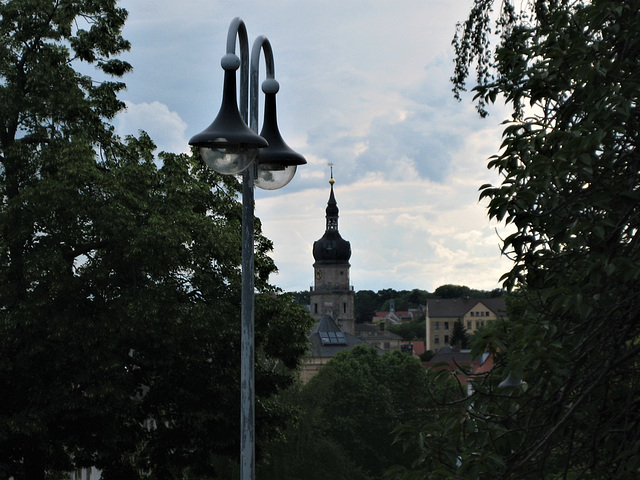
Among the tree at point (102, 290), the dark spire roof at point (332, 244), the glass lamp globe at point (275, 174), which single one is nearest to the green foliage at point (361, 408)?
the tree at point (102, 290)

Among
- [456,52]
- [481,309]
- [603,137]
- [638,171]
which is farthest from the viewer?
[481,309]

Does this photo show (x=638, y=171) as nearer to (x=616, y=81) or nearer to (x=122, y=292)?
(x=616, y=81)

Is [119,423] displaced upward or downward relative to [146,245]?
downward

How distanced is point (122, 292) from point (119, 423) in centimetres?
297

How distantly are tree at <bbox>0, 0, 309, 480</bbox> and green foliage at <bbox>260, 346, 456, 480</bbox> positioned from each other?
23.3 meters

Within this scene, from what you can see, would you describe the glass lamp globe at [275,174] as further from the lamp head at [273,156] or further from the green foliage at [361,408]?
the green foliage at [361,408]

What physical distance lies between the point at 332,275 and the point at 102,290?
123 meters

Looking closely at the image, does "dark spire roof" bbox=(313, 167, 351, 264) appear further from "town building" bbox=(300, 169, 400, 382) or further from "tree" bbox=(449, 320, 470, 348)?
"tree" bbox=(449, 320, 470, 348)

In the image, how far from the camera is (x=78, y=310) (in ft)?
66.4

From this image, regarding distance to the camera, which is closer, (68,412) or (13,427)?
(13,427)

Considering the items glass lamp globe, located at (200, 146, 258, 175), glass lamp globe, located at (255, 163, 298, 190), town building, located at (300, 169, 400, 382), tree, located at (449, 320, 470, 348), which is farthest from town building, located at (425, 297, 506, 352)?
glass lamp globe, located at (200, 146, 258, 175)

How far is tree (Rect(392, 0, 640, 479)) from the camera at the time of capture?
5.77 m

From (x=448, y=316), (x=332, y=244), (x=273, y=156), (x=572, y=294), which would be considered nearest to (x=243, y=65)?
(x=273, y=156)

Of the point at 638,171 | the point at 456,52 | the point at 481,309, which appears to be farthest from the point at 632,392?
the point at 481,309
